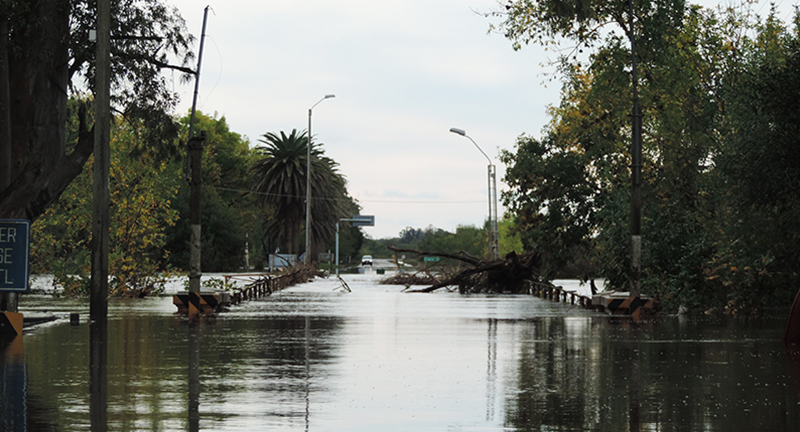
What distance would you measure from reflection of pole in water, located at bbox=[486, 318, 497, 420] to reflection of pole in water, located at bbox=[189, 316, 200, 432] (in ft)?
9.64

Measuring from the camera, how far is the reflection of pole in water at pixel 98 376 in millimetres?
10383

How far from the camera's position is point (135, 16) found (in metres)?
29.9

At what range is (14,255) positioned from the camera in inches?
828

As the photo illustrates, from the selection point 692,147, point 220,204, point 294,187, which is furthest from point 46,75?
point 220,204

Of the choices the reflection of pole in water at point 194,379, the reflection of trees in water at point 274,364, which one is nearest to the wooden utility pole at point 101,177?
the reflection of pole in water at point 194,379

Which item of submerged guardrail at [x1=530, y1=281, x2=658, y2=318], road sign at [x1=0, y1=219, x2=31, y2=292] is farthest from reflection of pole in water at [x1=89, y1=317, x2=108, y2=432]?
submerged guardrail at [x1=530, y1=281, x2=658, y2=318]

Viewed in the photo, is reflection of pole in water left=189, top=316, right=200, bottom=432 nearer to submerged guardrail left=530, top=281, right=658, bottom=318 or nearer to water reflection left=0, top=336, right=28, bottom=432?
water reflection left=0, top=336, right=28, bottom=432

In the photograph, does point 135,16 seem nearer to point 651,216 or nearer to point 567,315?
point 567,315

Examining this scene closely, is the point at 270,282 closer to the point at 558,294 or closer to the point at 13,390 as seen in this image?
the point at 558,294

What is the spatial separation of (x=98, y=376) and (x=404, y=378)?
13.6ft

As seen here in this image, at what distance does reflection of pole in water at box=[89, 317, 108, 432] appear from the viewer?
10383 millimetres

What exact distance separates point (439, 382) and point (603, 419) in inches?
146

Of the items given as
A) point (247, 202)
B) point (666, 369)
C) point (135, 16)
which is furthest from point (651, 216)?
point (247, 202)

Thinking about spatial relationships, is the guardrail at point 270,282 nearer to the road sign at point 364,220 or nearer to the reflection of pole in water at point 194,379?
the reflection of pole in water at point 194,379
